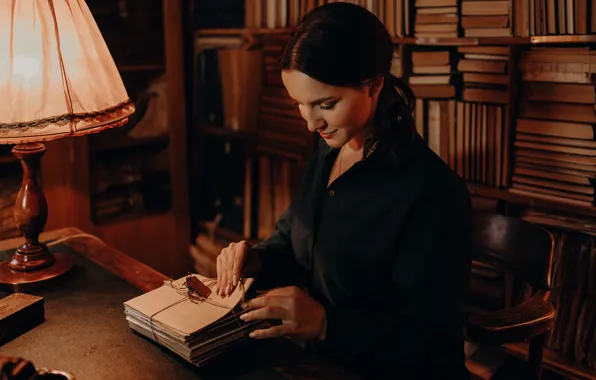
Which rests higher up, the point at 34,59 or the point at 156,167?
the point at 34,59

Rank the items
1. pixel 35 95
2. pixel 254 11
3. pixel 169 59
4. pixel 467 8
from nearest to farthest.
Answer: pixel 35 95 → pixel 467 8 → pixel 254 11 → pixel 169 59

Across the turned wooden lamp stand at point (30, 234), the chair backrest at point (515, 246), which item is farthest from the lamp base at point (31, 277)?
the chair backrest at point (515, 246)

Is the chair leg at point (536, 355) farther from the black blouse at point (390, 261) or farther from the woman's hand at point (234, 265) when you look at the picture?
the woman's hand at point (234, 265)

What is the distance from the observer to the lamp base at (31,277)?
1.37 metres

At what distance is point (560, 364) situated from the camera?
1839 mm

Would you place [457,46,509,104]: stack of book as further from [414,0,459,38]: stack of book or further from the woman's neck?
the woman's neck

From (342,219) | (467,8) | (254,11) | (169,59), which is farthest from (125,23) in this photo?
(342,219)

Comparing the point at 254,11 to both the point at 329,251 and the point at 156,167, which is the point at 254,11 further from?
the point at 329,251

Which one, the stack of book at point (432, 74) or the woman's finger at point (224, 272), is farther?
the stack of book at point (432, 74)

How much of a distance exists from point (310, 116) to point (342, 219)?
0.26 m

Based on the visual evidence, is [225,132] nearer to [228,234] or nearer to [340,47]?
[228,234]

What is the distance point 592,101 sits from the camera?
65.7 inches

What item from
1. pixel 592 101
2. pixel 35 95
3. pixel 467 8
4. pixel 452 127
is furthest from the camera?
pixel 452 127

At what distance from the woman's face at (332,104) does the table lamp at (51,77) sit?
15.7 inches
